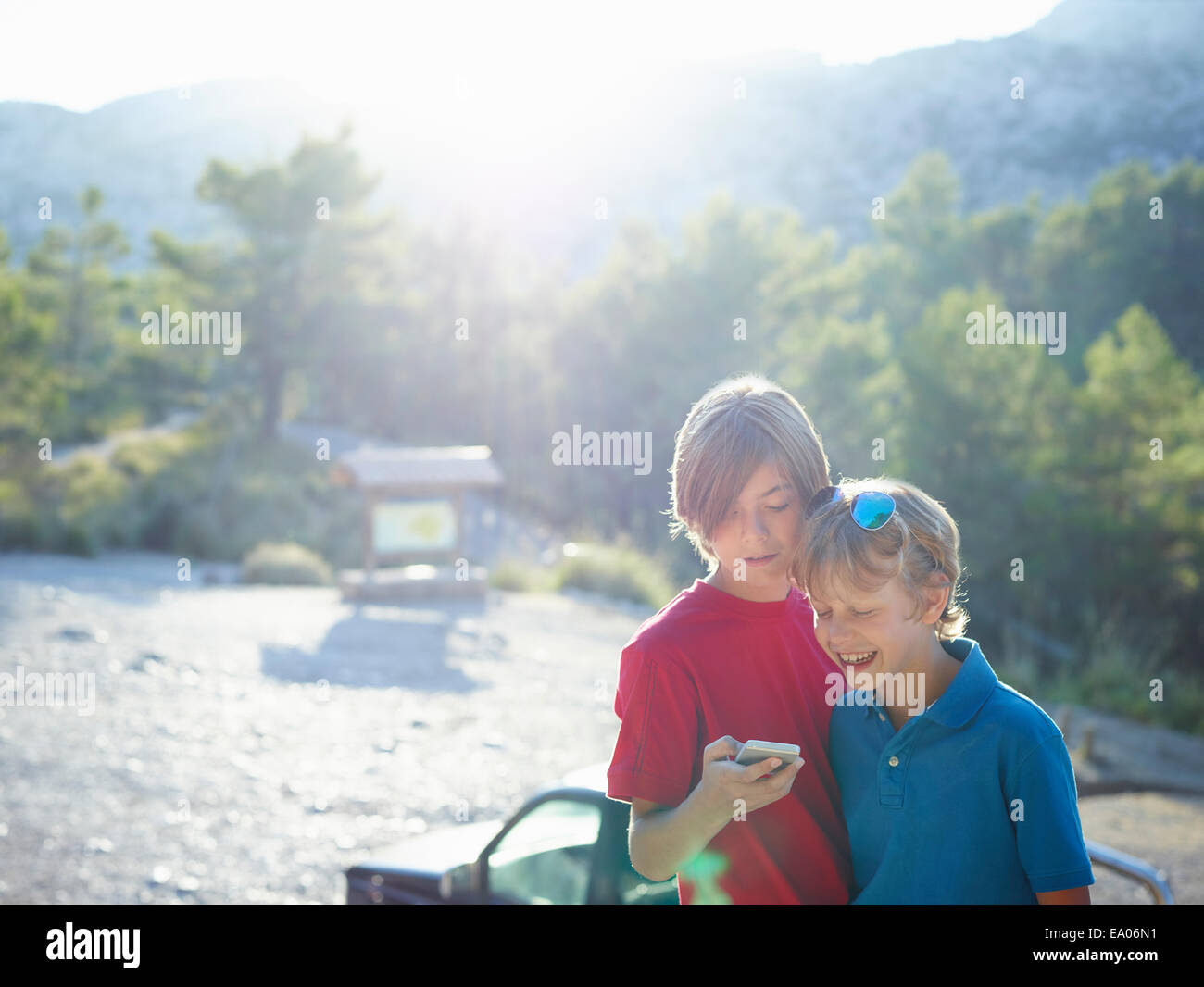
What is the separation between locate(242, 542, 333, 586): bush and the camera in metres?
15.9

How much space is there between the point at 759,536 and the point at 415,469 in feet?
41.1

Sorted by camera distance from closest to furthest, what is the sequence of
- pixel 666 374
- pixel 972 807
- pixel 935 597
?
pixel 972 807 → pixel 935 597 → pixel 666 374

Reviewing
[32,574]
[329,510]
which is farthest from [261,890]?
[329,510]

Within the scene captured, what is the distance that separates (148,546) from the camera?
20328mm

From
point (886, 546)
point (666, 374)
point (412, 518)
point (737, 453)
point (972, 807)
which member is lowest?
point (412, 518)

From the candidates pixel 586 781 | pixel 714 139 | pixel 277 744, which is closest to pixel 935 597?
pixel 586 781

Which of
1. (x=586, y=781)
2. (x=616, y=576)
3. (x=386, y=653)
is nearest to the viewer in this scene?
(x=586, y=781)

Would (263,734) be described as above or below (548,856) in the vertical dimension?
below

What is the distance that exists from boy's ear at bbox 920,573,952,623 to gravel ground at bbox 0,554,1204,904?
3.81 m

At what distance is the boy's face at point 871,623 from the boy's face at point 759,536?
4.4 inches

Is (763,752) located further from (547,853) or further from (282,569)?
(282,569)

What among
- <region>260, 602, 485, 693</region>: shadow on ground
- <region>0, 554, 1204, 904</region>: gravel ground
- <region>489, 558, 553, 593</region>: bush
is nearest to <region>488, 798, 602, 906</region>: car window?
<region>0, 554, 1204, 904</region>: gravel ground

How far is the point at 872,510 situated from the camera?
1.50 metres
